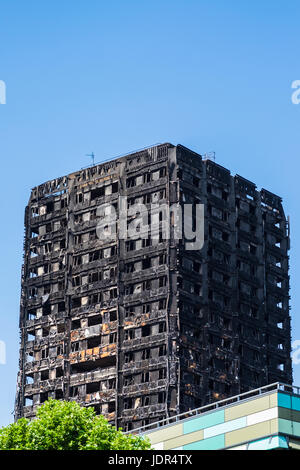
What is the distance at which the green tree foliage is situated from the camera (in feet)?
279

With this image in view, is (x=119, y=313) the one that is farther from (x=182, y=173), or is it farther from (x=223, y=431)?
(x=223, y=431)

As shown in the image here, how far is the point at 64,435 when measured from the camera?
85875 millimetres

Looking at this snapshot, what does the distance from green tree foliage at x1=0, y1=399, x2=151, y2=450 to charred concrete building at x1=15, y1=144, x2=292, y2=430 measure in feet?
179

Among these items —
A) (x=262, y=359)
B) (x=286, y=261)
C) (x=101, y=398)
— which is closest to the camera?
(x=101, y=398)

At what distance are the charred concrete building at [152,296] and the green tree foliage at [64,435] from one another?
54.5 metres

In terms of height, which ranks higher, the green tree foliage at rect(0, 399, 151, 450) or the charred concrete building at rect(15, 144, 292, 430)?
the charred concrete building at rect(15, 144, 292, 430)

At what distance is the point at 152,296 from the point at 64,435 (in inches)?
2541

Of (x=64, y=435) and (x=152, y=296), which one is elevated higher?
(x=152, y=296)

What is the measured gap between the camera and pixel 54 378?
157125 mm

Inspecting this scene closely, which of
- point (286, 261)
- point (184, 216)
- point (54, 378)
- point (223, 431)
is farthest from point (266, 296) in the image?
point (223, 431)

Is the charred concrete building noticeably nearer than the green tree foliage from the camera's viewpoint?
No

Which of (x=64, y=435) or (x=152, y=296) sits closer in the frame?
(x=64, y=435)

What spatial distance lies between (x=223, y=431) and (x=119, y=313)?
6388 cm

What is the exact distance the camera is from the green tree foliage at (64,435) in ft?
279
